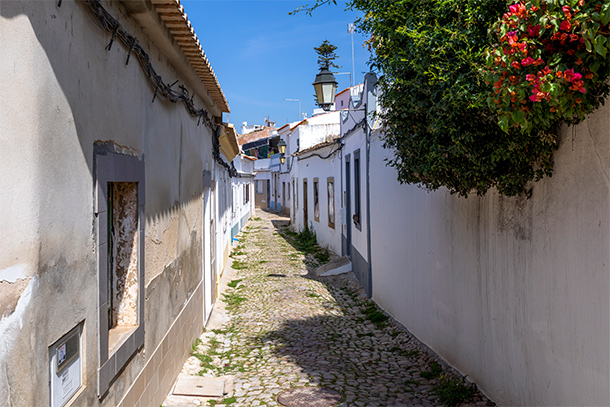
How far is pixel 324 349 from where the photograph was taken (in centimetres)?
675

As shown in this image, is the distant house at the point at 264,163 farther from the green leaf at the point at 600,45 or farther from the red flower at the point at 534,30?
the green leaf at the point at 600,45

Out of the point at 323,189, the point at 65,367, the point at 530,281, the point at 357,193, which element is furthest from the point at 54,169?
the point at 323,189

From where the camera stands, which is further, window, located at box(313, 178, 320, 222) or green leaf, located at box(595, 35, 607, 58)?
window, located at box(313, 178, 320, 222)

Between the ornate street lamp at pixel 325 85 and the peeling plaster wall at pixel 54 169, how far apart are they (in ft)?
16.1

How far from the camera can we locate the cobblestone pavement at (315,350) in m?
5.27

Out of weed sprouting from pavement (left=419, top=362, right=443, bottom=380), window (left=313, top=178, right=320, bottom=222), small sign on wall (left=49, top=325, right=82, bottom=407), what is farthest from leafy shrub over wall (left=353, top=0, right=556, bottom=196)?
window (left=313, top=178, right=320, bottom=222)

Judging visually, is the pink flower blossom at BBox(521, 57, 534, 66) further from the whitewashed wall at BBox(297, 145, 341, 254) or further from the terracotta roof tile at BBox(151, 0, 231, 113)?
the whitewashed wall at BBox(297, 145, 341, 254)

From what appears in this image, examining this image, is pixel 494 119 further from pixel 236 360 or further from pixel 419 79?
pixel 236 360

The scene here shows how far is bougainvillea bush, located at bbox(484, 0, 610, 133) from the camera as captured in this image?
252 cm

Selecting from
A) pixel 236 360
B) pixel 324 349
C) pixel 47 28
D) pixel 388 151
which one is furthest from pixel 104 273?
pixel 388 151

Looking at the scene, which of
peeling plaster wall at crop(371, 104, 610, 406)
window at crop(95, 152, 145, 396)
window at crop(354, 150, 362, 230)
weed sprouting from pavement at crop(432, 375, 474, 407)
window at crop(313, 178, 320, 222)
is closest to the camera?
peeling plaster wall at crop(371, 104, 610, 406)

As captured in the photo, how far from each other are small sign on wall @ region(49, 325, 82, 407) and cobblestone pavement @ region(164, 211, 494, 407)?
2550 millimetres

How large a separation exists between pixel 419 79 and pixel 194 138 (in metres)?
3.74

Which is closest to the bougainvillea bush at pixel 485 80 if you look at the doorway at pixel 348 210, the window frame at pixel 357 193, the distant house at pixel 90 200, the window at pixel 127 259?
the distant house at pixel 90 200
